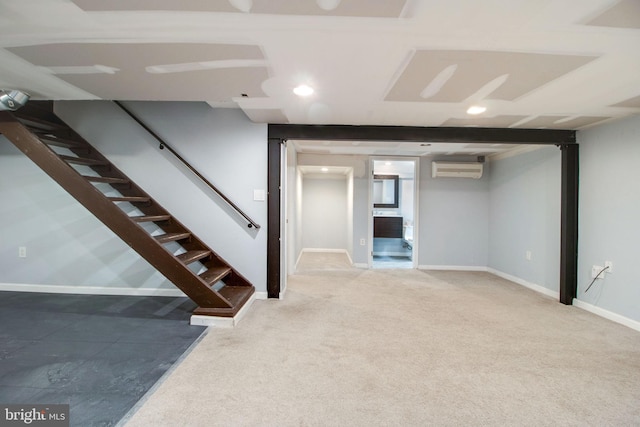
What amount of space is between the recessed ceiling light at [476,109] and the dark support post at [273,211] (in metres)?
1.88

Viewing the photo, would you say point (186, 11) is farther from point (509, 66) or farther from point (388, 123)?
point (388, 123)

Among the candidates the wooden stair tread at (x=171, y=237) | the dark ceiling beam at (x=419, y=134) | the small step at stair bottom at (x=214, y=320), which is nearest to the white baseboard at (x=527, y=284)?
the dark ceiling beam at (x=419, y=134)

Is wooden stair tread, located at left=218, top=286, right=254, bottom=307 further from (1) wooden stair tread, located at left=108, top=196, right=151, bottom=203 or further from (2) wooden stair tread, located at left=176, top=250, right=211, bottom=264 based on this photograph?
(1) wooden stair tread, located at left=108, top=196, right=151, bottom=203

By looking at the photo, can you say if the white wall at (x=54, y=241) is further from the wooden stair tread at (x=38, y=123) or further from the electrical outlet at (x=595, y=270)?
the electrical outlet at (x=595, y=270)

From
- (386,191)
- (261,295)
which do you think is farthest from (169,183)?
(386,191)

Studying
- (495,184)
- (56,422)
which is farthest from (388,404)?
(495,184)

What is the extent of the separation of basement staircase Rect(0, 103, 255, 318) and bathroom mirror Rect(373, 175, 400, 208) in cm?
502

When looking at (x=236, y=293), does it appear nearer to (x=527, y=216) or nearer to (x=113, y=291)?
(x=113, y=291)

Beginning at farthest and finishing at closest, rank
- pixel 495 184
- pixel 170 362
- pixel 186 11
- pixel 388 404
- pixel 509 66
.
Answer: pixel 495 184, pixel 170 362, pixel 509 66, pixel 388 404, pixel 186 11

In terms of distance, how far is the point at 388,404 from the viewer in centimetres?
155

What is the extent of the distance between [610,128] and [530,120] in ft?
2.44

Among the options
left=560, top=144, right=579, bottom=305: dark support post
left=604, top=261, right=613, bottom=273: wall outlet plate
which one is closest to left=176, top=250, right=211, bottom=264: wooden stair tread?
left=560, top=144, right=579, bottom=305: dark support post

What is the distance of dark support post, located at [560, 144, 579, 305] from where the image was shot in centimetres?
317

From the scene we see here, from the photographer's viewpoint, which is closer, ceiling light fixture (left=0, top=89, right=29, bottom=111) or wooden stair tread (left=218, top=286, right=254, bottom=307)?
ceiling light fixture (left=0, top=89, right=29, bottom=111)
